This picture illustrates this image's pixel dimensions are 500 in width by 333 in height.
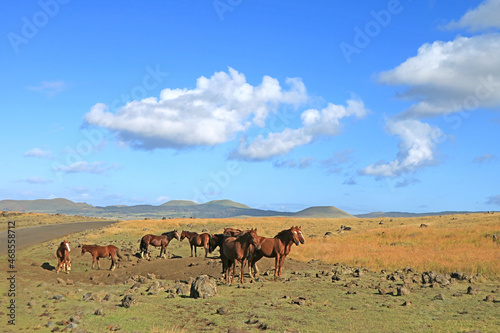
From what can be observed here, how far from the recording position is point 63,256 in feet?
74.3

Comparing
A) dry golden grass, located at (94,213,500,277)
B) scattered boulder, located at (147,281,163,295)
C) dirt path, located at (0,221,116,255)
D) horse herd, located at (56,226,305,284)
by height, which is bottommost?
dirt path, located at (0,221,116,255)

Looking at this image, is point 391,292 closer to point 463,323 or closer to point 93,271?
point 463,323

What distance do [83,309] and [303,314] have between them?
23.1ft

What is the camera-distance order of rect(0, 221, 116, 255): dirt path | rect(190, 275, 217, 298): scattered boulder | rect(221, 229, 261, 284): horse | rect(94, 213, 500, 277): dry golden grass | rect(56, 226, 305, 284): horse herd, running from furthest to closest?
rect(0, 221, 116, 255): dirt path → rect(94, 213, 500, 277): dry golden grass → rect(56, 226, 305, 284): horse herd → rect(221, 229, 261, 284): horse → rect(190, 275, 217, 298): scattered boulder

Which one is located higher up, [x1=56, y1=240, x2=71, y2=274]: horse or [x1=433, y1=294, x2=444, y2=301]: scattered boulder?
[x1=56, y1=240, x2=71, y2=274]: horse

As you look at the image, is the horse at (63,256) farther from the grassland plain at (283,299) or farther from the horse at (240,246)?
the horse at (240,246)

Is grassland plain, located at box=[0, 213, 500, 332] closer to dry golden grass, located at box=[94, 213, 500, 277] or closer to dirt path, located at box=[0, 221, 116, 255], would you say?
dry golden grass, located at box=[94, 213, 500, 277]

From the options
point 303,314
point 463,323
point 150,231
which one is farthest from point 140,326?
point 150,231

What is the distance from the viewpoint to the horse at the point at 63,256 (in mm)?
22173

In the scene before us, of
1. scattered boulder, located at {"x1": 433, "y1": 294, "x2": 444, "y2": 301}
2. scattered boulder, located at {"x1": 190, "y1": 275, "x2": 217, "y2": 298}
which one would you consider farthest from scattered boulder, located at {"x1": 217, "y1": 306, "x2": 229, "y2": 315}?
scattered boulder, located at {"x1": 433, "y1": 294, "x2": 444, "y2": 301}

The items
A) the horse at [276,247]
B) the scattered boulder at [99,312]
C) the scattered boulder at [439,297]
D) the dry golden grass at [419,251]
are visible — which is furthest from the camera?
the dry golden grass at [419,251]

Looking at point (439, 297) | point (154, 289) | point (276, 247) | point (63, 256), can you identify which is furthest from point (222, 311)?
point (63, 256)

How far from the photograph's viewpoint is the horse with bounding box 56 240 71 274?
22.2 metres

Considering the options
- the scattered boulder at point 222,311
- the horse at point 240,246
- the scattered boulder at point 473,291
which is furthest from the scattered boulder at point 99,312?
the scattered boulder at point 473,291
